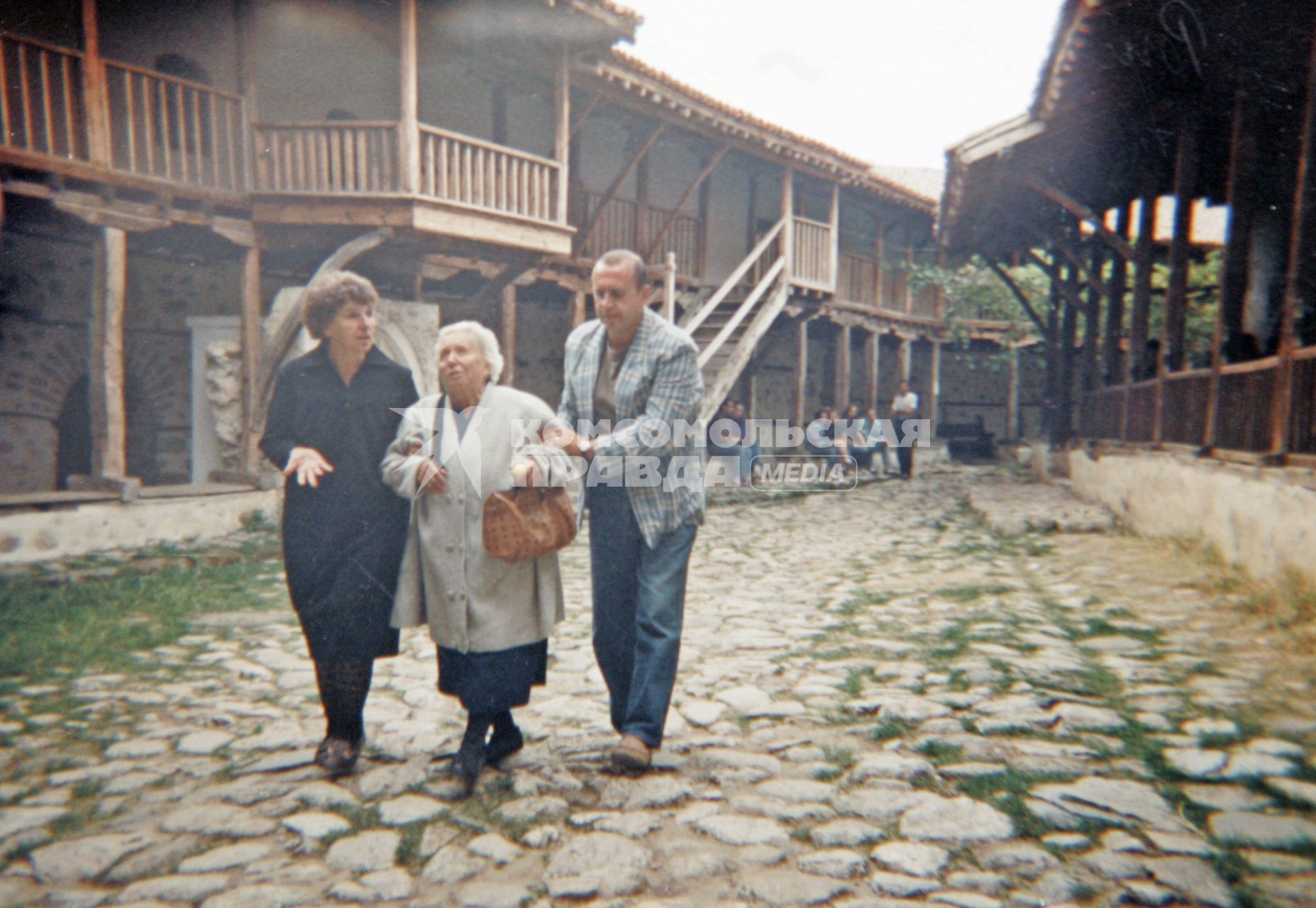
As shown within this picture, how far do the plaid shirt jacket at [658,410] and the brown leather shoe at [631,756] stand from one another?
0.61 m

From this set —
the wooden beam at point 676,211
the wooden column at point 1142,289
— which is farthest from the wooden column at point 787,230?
the wooden column at point 1142,289

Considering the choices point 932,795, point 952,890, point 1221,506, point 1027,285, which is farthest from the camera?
point 1027,285

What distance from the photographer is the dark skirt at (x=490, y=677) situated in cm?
281

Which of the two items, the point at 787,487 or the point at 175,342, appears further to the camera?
the point at 787,487

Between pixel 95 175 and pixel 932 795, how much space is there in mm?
8037

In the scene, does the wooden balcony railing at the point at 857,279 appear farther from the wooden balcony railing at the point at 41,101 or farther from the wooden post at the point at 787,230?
the wooden balcony railing at the point at 41,101

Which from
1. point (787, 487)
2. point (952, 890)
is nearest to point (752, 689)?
point (952, 890)

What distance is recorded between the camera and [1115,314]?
407 inches

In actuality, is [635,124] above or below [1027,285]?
above

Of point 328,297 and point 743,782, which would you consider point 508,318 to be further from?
point 743,782

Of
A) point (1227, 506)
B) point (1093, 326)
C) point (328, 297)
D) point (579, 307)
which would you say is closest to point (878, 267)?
point (1093, 326)

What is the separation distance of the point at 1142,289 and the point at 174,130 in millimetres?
9665

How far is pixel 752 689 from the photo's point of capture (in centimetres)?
383

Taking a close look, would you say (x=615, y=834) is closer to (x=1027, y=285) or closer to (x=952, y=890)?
(x=952, y=890)
